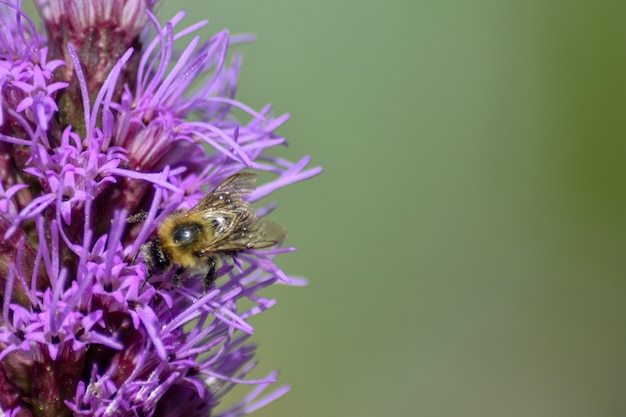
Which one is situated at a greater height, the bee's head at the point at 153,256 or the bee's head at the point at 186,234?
the bee's head at the point at 186,234

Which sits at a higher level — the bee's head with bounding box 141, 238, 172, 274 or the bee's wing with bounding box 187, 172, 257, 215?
the bee's wing with bounding box 187, 172, 257, 215

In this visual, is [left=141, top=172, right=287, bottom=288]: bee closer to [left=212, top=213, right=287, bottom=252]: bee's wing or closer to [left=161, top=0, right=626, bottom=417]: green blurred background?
[left=212, top=213, right=287, bottom=252]: bee's wing

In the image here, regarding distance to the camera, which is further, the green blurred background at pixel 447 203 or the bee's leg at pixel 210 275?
the green blurred background at pixel 447 203

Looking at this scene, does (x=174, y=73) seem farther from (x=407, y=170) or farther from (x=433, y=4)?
(x=433, y=4)

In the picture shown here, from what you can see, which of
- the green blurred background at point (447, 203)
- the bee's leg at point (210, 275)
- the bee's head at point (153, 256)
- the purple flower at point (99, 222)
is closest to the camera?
the purple flower at point (99, 222)

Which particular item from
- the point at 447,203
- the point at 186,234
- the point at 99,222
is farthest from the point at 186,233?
the point at 447,203

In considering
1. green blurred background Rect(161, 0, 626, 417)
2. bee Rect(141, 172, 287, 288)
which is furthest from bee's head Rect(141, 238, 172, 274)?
green blurred background Rect(161, 0, 626, 417)

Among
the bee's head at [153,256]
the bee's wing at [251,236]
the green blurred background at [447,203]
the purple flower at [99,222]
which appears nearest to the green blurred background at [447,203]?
the green blurred background at [447,203]

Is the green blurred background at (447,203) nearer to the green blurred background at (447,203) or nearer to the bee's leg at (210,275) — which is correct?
the green blurred background at (447,203)
